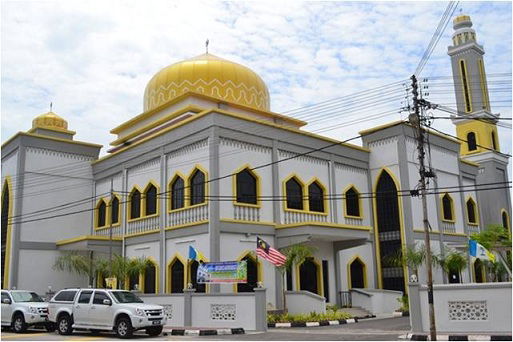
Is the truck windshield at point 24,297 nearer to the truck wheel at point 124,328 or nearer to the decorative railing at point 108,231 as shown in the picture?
the truck wheel at point 124,328

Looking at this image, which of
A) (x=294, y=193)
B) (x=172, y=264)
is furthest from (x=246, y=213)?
(x=172, y=264)

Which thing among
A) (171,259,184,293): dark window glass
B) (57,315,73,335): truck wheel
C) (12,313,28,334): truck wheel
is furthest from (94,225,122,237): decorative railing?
(57,315,73,335): truck wheel

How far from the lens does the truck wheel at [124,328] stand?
15.0 metres

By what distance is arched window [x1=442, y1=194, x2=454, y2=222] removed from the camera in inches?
1115

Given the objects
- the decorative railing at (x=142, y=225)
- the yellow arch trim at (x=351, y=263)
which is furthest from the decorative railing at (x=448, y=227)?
the decorative railing at (x=142, y=225)

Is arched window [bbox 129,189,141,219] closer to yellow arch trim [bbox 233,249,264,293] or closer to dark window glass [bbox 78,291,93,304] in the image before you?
yellow arch trim [bbox 233,249,264,293]

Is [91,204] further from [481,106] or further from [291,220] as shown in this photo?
[481,106]

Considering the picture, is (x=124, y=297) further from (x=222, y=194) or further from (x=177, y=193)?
(x=177, y=193)

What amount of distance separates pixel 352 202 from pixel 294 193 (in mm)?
4028

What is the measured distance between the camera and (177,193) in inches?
898

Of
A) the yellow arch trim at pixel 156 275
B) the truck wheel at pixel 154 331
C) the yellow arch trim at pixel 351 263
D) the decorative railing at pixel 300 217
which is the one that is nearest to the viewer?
the truck wheel at pixel 154 331

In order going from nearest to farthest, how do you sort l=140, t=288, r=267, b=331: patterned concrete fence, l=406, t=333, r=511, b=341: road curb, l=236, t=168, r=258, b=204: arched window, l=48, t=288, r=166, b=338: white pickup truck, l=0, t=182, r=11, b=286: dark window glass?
l=406, t=333, r=511, b=341: road curb < l=48, t=288, r=166, b=338: white pickup truck < l=140, t=288, r=267, b=331: patterned concrete fence < l=236, t=168, r=258, b=204: arched window < l=0, t=182, r=11, b=286: dark window glass

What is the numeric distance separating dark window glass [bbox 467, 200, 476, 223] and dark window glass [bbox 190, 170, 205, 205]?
16.9 meters

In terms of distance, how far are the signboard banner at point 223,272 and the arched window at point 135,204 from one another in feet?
23.5
